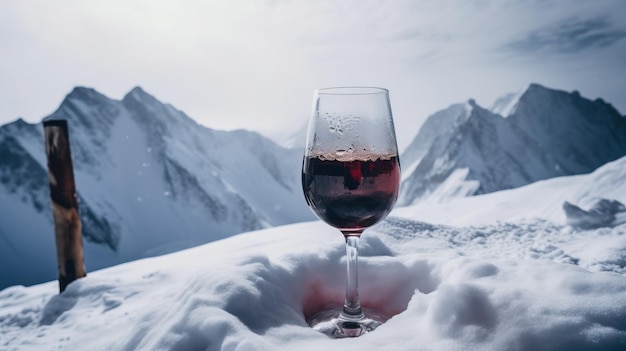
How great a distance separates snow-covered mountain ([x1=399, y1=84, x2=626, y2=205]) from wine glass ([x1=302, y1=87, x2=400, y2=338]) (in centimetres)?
13066

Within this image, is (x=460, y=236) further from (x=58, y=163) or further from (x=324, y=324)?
(x=58, y=163)

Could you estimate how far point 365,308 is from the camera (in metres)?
1.74

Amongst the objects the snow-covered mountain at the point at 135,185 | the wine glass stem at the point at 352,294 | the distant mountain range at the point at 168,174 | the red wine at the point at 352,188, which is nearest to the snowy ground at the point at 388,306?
the wine glass stem at the point at 352,294

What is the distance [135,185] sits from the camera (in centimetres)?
8912

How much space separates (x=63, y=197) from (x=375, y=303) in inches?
144

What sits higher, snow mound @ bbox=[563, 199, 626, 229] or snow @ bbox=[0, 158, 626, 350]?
snow @ bbox=[0, 158, 626, 350]

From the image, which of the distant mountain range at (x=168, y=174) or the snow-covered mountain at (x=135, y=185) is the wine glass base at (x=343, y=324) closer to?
the snow-covered mountain at (x=135, y=185)

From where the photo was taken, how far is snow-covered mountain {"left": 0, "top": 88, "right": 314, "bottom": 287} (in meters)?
72.3

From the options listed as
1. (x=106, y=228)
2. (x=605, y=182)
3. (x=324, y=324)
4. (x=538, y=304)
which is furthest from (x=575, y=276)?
(x=106, y=228)

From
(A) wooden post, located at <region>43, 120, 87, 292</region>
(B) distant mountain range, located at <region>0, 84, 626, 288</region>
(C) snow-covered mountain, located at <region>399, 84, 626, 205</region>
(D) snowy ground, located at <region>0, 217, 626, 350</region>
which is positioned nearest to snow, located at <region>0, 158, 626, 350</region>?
(D) snowy ground, located at <region>0, 217, 626, 350</region>

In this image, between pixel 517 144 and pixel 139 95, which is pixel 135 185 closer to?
pixel 139 95

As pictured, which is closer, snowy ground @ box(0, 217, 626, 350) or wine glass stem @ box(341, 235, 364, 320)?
snowy ground @ box(0, 217, 626, 350)

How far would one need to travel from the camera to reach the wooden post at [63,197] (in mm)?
4008

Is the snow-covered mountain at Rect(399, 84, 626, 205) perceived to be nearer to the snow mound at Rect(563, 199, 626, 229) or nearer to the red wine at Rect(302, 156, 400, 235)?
the snow mound at Rect(563, 199, 626, 229)
